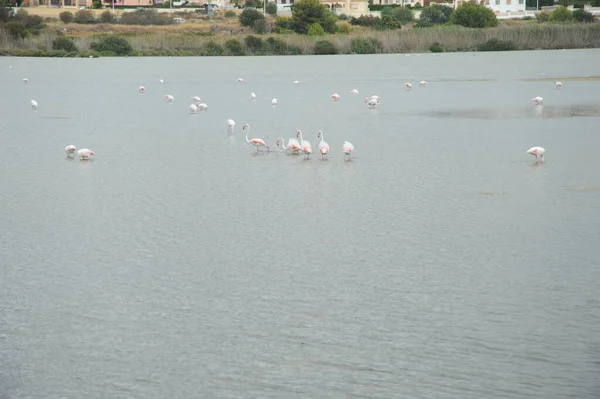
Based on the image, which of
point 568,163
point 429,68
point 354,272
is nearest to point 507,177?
point 568,163

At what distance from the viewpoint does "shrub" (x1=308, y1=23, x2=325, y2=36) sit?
2542 inches

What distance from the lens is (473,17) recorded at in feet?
234

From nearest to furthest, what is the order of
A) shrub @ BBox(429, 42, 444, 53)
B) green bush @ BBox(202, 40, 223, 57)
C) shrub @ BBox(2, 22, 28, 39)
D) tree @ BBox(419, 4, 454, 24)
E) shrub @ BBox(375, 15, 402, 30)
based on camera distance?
shrub @ BBox(429, 42, 444, 53) < green bush @ BBox(202, 40, 223, 57) < shrub @ BBox(2, 22, 28, 39) < shrub @ BBox(375, 15, 402, 30) < tree @ BBox(419, 4, 454, 24)

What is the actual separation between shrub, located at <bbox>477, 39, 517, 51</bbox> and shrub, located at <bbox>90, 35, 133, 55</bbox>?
1936 cm

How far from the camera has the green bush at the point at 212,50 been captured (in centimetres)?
5434

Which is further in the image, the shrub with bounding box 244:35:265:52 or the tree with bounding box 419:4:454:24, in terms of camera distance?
the tree with bounding box 419:4:454:24

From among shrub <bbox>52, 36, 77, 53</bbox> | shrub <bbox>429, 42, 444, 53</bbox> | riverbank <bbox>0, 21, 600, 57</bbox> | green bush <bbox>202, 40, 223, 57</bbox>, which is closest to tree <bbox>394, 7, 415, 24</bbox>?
riverbank <bbox>0, 21, 600, 57</bbox>

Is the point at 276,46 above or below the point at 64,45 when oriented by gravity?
below

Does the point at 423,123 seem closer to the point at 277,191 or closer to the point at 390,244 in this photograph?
the point at 277,191

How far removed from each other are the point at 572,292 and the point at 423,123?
35.2ft

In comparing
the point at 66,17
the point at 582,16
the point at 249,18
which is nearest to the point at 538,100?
the point at 582,16

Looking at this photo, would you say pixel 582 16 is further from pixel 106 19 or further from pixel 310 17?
pixel 106 19

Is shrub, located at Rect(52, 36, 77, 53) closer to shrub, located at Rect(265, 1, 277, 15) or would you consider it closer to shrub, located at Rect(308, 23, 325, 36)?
shrub, located at Rect(308, 23, 325, 36)

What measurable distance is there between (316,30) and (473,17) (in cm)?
1306
